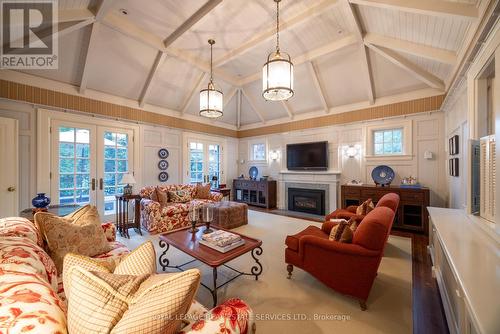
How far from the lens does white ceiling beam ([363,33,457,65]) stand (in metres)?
2.98

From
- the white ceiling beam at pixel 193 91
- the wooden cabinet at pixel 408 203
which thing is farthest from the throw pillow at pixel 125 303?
the white ceiling beam at pixel 193 91

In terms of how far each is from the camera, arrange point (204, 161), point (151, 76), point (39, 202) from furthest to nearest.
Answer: point (204, 161) < point (151, 76) < point (39, 202)

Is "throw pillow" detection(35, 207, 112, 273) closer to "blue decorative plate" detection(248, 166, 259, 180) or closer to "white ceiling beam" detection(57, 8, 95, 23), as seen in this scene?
"white ceiling beam" detection(57, 8, 95, 23)

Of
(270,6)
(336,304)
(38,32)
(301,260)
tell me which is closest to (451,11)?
(270,6)

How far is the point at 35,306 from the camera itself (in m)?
0.72

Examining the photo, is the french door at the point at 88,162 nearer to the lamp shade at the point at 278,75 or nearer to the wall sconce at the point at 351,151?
the lamp shade at the point at 278,75

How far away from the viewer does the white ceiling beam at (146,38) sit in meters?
3.35

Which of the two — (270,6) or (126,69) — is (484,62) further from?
(126,69)

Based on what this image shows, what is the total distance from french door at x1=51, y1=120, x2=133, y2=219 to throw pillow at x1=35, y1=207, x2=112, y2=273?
2955 mm

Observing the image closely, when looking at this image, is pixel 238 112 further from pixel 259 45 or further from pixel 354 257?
pixel 354 257

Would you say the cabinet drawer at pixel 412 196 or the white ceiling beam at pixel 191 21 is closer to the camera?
the white ceiling beam at pixel 191 21

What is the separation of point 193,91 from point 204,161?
2286 mm

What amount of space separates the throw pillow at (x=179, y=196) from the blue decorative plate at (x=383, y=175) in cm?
454

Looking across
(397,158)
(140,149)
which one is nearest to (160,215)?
(140,149)
